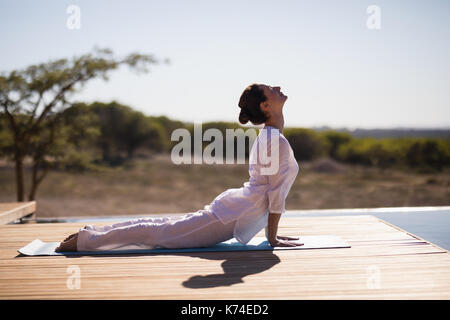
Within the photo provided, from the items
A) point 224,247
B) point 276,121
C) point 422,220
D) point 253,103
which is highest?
point 253,103

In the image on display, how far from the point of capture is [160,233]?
280cm

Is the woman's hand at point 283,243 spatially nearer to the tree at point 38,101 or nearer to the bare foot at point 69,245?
the bare foot at point 69,245

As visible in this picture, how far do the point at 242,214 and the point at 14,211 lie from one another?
2596mm

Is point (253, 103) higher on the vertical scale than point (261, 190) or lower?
higher

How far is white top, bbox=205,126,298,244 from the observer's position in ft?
8.85

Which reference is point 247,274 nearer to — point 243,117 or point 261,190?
point 261,190

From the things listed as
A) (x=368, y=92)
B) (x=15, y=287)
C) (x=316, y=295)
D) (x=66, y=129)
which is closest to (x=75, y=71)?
(x=66, y=129)

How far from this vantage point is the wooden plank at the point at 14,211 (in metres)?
4.03

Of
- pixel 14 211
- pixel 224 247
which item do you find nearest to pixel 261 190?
pixel 224 247

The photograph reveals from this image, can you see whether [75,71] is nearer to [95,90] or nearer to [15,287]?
[95,90]

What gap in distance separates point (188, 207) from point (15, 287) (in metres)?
15.5

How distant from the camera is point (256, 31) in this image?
11.0 m

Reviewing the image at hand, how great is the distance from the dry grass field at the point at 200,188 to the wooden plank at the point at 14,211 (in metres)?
11.4

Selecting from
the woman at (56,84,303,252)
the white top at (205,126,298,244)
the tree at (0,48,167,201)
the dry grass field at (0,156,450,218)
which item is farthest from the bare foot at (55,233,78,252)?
the dry grass field at (0,156,450,218)
